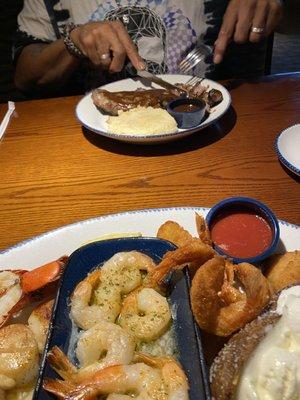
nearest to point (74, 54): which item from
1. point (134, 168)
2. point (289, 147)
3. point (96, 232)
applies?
point (134, 168)

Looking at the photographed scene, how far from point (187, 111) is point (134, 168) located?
1.59ft

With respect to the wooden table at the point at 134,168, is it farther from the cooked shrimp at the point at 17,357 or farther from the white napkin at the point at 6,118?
the cooked shrimp at the point at 17,357

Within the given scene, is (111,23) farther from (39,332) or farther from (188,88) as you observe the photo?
(39,332)

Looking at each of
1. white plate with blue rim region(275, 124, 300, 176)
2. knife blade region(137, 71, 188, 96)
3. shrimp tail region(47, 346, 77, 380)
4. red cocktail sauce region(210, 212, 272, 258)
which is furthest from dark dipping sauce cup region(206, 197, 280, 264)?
knife blade region(137, 71, 188, 96)

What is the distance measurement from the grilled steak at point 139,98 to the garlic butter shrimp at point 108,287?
4.61 ft

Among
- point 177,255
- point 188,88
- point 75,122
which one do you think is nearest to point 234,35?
point 188,88

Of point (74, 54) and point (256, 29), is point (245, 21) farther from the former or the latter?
point (74, 54)

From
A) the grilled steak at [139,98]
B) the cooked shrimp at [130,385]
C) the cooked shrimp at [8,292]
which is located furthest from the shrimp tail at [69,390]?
the grilled steak at [139,98]

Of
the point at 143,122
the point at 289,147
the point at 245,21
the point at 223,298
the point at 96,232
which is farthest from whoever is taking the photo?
the point at 245,21

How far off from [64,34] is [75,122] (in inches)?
34.6

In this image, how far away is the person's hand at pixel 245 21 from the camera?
3.03 metres

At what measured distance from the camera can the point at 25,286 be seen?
144 cm

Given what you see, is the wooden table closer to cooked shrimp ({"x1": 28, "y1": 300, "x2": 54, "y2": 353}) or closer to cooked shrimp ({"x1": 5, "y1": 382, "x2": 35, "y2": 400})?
cooked shrimp ({"x1": 28, "y1": 300, "x2": 54, "y2": 353})

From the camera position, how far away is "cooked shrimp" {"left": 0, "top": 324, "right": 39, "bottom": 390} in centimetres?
119
